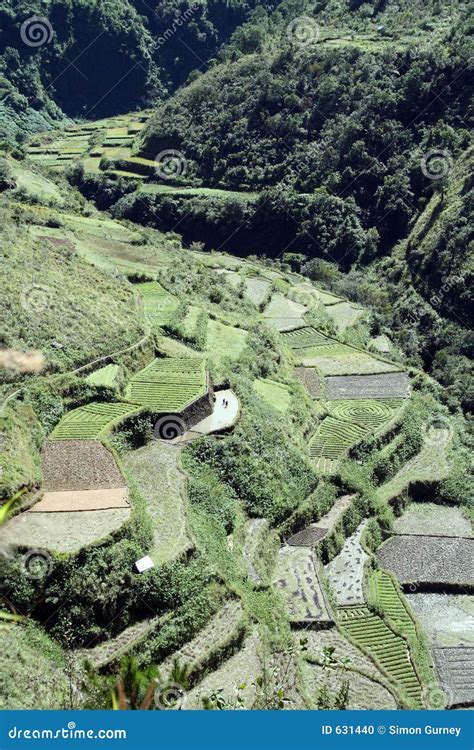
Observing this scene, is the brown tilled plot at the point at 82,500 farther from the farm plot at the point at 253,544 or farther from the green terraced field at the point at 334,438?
the green terraced field at the point at 334,438

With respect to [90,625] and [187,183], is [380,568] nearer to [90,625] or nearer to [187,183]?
[90,625]

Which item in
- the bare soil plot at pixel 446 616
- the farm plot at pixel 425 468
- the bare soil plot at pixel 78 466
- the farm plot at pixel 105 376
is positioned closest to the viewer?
the bare soil plot at pixel 78 466

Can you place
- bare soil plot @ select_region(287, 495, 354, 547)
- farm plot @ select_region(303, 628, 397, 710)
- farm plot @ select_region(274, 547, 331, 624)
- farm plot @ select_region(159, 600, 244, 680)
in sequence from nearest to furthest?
farm plot @ select_region(159, 600, 244, 680), farm plot @ select_region(303, 628, 397, 710), farm plot @ select_region(274, 547, 331, 624), bare soil plot @ select_region(287, 495, 354, 547)

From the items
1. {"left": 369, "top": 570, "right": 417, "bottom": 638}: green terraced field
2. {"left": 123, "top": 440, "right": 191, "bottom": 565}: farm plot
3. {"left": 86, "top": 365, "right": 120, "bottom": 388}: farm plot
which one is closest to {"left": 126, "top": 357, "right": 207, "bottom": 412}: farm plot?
{"left": 86, "top": 365, "right": 120, "bottom": 388}: farm plot

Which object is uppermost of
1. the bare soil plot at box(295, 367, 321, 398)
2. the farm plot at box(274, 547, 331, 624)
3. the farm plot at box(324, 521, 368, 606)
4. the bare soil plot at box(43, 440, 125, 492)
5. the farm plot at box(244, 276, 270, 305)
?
the farm plot at box(324, 521, 368, 606)

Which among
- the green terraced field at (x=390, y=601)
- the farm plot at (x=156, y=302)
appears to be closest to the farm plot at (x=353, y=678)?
the green terraced field at (x=390, y=601)

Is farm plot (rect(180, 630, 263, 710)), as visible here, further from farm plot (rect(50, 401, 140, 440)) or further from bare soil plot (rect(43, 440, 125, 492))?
farm plot (rect(50, 401, 140, 440))

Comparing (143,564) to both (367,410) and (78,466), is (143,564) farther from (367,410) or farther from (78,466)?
(367,410)

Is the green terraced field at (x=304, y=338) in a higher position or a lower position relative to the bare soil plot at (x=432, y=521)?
A: lower
